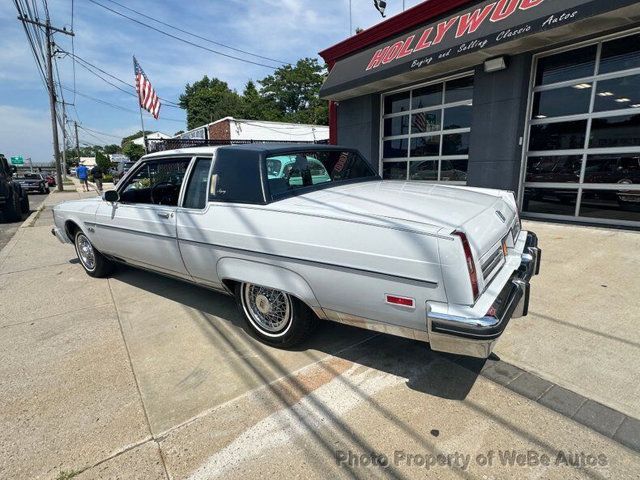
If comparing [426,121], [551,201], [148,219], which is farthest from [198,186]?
[426,121]

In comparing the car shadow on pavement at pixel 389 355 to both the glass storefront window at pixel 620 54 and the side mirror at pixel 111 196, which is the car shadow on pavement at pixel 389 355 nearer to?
the side mirror at pixel 111 196

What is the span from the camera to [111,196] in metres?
3.98

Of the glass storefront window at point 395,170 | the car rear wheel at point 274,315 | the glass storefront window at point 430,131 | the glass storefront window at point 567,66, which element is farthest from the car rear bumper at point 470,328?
the glass storefront window at point 395,170

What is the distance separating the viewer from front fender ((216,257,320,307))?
8.11 ft

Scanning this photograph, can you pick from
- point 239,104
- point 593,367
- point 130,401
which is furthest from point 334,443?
point 239,104

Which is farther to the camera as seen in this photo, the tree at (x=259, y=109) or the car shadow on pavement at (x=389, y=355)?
the tree at (x=259, y=109)

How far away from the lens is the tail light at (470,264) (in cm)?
196

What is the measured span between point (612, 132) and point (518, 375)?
19.7 ft

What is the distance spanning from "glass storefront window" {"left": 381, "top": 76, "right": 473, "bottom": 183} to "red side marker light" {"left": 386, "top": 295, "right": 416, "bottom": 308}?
281 inches

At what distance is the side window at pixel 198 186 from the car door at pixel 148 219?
17cm

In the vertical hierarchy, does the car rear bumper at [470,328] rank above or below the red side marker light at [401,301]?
below

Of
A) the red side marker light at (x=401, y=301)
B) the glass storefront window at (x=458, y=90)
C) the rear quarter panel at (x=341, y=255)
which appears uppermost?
the glass storefront window at (x=458, y=90)

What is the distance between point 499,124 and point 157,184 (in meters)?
6.65

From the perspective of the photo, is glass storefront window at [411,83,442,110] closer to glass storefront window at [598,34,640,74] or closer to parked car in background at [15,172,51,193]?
glass storefront window at [598,34,640,74]
